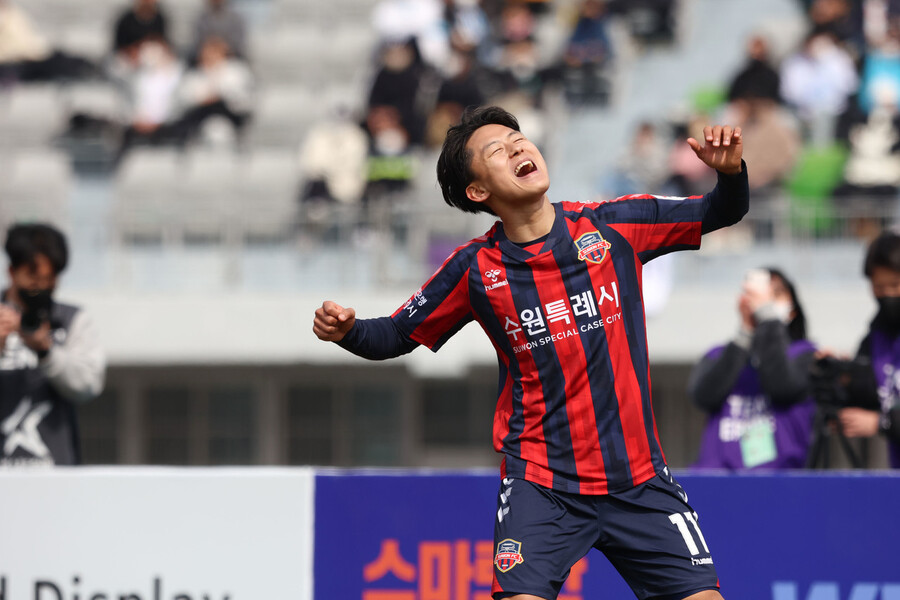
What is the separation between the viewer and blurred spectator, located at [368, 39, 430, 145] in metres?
12.2

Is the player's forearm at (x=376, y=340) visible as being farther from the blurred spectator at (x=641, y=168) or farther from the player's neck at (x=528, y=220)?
the blurred spectator at (x=641, y=168)

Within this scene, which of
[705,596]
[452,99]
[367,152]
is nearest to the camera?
[705,596]

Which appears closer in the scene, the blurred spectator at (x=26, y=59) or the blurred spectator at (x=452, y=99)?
the blurred spectator at (x=452, y=99)

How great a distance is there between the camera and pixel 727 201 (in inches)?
152

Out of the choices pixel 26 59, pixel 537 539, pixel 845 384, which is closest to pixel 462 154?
pixel 537 539

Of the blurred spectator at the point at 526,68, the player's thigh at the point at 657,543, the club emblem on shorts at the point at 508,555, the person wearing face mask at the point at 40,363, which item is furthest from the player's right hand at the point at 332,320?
the blurred spectator at the point at 526,68

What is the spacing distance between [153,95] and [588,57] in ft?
15.3

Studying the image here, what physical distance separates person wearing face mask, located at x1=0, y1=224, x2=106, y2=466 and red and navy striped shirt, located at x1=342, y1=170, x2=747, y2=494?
82.4 inches

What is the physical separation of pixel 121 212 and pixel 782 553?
7.59 m

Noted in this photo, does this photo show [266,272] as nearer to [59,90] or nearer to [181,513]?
[59,90]

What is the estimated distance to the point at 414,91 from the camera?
Result: 40.8 feet

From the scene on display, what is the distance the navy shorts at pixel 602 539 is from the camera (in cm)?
377

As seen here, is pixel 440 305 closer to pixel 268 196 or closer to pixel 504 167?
pixel 504 167

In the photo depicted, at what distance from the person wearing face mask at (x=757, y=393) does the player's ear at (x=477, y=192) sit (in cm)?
212
